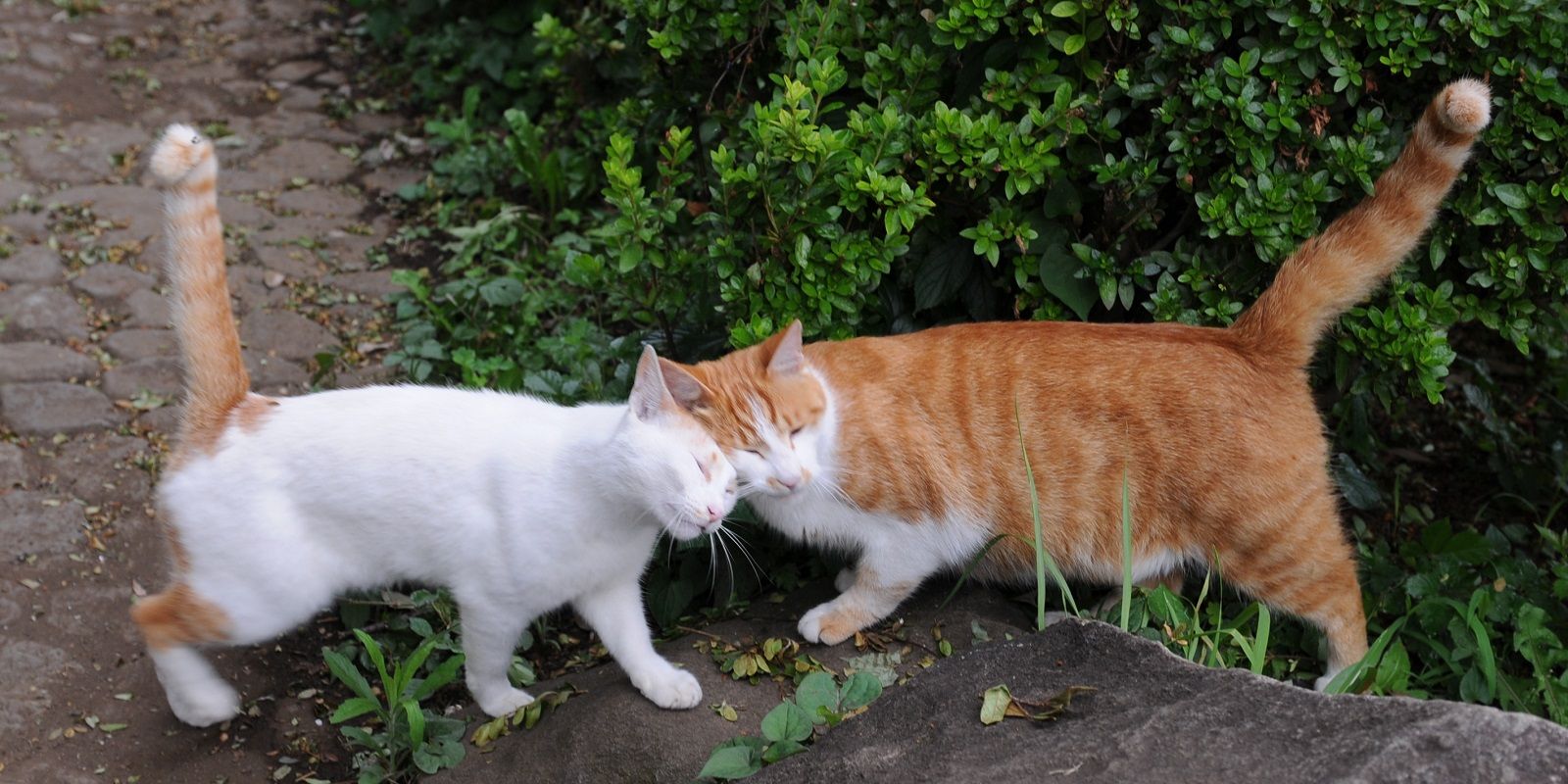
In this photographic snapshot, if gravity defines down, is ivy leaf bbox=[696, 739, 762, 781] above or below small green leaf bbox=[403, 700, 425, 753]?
above

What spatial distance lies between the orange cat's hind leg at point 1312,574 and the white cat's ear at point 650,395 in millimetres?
1559

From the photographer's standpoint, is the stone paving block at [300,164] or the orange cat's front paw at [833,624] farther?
the stone paving block at [300,164]

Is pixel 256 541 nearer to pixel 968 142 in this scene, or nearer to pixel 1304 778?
pixel 968 142

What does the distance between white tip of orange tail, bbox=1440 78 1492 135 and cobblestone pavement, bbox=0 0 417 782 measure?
3.32 meters

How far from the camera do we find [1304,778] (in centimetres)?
232

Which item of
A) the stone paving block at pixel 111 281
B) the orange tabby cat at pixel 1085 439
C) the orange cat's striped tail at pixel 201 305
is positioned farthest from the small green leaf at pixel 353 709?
the stone paving block at pixel 111 281

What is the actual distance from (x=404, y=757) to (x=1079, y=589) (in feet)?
6.60

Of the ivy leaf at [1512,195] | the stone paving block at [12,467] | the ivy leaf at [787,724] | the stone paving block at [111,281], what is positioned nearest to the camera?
the ivy leaf at [787,724]

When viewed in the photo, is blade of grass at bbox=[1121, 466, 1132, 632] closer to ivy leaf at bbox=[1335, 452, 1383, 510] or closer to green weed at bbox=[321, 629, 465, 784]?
ivy leaf at bbox=[1335, 452, 1383, 510]

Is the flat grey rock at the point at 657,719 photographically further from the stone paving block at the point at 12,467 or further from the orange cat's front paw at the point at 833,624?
the stone paving block at the point at 12,467

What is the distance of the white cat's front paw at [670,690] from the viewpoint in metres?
3.21

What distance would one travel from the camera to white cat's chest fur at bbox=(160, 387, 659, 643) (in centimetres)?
316

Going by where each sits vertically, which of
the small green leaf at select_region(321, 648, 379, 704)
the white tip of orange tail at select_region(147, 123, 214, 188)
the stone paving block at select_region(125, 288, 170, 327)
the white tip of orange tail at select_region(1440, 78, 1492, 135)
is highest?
the white tip of orange tail at select_region(1440, 78, 1492, 135)

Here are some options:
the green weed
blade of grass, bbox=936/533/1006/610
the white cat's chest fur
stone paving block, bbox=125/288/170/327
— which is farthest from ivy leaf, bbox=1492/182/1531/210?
stone paving block, bbox=125/288/170/327
